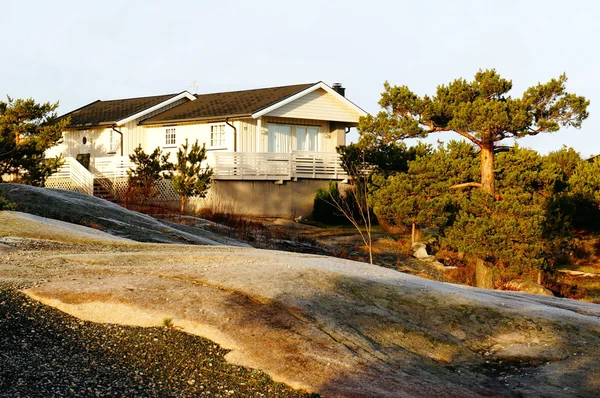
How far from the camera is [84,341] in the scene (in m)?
→ 7.74

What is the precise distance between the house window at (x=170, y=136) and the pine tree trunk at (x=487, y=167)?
19.5 metres

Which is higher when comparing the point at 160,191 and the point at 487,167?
the point at 487,167

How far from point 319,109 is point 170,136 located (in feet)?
26.0

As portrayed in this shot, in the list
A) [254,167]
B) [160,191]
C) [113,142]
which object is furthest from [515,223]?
[113,142]

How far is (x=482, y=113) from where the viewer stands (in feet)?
74.0

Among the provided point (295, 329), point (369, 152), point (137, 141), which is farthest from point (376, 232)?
point (295, 329)

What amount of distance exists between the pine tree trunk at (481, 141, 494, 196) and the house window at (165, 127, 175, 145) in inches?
769

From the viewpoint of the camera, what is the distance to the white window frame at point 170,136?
39.5 metres

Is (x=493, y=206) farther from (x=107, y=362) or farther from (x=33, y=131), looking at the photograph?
(x=33, y=131)

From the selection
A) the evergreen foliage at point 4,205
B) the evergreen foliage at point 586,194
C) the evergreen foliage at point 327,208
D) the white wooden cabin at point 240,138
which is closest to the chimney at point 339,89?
the white wooden cabin at point 240,138

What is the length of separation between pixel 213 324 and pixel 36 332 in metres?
1.80

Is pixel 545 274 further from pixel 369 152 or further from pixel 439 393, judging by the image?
pixel 439 393

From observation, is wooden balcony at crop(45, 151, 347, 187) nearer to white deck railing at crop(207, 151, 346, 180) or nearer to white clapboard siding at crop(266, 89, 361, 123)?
white deck railing at crop(207, 151, 346, 180)

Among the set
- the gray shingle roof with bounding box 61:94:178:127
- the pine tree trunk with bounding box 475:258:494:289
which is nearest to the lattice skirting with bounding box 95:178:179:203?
the gray shingle roof with bounding box 61:94:178:127
